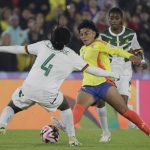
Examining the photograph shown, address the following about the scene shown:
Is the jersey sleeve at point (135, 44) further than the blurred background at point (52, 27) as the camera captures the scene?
No

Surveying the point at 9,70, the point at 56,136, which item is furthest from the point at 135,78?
the point at 56,136

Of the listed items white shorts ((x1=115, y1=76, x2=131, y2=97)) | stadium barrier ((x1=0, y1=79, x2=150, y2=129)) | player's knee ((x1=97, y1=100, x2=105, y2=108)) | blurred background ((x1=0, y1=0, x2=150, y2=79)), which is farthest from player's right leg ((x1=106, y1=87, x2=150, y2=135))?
blurred background ((x1=0, y1=0, x2=150, y2=79))

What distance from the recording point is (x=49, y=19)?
2159cm

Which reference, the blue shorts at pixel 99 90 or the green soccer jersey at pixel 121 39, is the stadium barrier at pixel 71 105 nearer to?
the green soccer jersey at pixel 121 39

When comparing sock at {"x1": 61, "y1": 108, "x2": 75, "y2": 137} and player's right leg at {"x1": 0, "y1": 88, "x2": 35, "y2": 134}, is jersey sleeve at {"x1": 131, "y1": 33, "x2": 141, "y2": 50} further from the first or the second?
player's right leg at {"x1": 0, "y1": 88, "x2": 35, "y2": 134}

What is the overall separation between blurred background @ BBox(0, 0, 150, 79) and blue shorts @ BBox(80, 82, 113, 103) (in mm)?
6746

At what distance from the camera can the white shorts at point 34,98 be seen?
11367 millimetres

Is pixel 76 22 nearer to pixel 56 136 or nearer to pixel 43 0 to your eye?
pixel 43 0

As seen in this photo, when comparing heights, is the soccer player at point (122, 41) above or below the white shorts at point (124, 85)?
above

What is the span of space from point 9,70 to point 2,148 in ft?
25.9

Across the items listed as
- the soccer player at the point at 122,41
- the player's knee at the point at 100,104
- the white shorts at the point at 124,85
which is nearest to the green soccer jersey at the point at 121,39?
the soccer player at the point at 122,41

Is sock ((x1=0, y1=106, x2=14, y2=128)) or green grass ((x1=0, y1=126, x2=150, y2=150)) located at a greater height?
sock ((x1=0, y1=106, x2=14, y2=128))

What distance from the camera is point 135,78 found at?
17438 mm

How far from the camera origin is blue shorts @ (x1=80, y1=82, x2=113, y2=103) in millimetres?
12359
